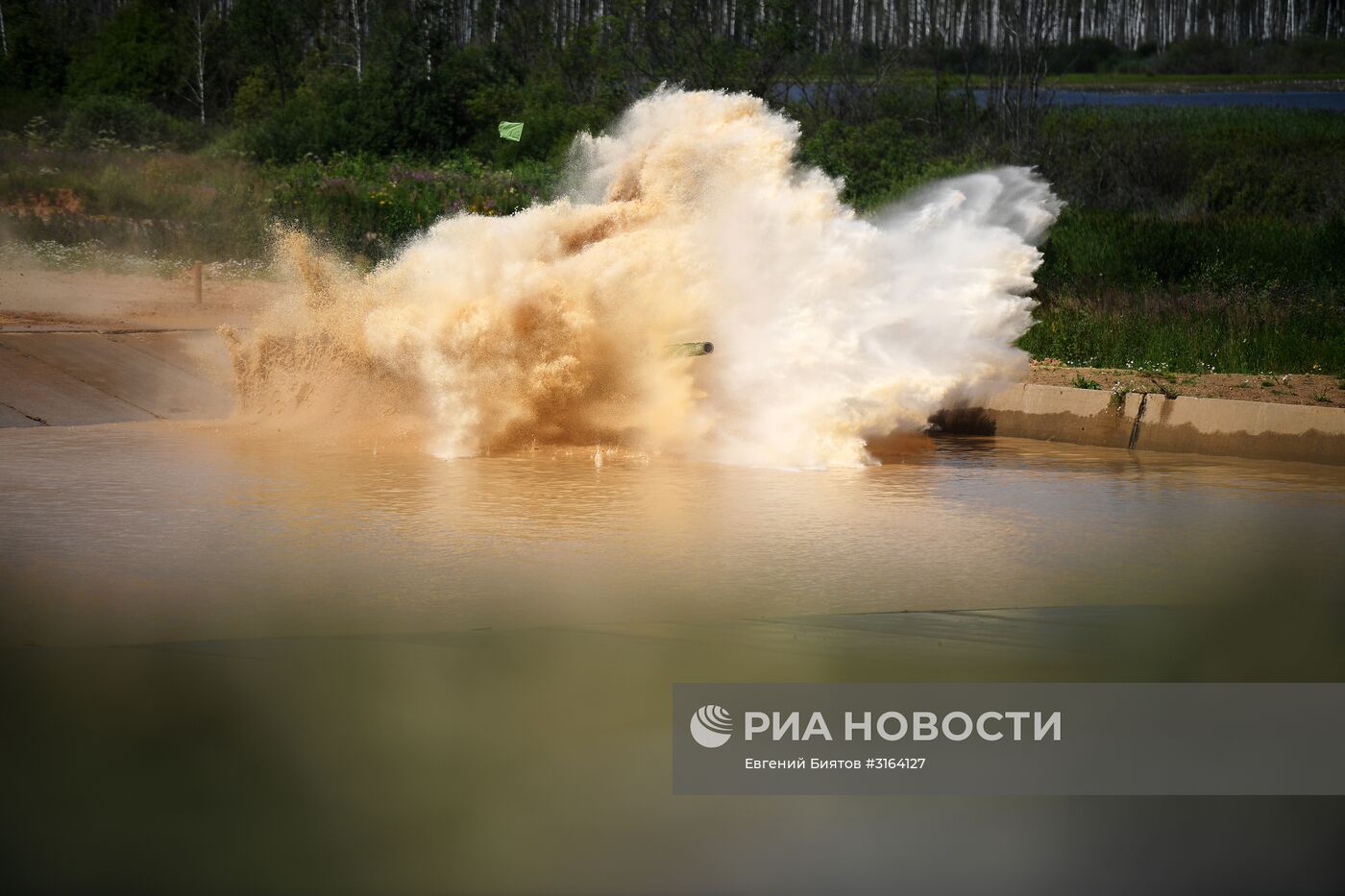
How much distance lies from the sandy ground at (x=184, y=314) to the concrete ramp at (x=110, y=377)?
0.54 metres

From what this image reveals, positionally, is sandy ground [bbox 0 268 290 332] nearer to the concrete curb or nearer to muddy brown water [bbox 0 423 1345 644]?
muddy brown water [bbox 0 423 1345 644]

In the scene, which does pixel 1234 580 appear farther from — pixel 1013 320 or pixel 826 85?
pixel 826 85

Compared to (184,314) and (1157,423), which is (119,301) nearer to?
(184,314)

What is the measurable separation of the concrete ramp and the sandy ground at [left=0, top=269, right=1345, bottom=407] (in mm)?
542

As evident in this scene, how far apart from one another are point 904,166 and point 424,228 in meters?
8.57

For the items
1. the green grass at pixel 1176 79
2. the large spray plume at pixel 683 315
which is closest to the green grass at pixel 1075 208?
the large spray plume at pixel 683 315

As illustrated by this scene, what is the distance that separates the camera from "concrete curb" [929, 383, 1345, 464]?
1086 centimetres

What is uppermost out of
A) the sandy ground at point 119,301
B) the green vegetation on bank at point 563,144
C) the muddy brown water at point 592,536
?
the green vegetation on bank at point 563,144

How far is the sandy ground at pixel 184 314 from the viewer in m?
11.8

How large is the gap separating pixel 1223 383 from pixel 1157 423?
0.84 metres

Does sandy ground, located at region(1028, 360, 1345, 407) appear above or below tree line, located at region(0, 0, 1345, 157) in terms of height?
below

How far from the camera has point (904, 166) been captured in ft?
88.9

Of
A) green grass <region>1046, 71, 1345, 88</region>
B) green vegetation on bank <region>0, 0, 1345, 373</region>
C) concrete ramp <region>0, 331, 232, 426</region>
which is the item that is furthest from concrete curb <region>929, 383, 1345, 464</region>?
green grass <region>1046, 71, 1345, 88</region>

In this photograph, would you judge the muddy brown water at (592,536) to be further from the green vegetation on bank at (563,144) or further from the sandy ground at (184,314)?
the green vegetation on bank at (563,144)
